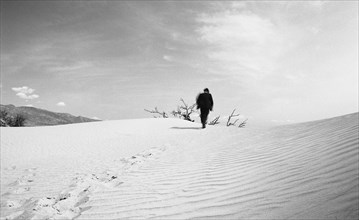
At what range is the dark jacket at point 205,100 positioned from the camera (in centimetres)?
1237

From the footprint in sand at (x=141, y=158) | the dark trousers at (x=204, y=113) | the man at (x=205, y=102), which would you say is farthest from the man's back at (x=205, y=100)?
the footprint in sand at (x=141, y=158)

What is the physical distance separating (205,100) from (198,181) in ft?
25.9

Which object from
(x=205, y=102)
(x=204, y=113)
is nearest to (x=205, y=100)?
(x=205, y=102)

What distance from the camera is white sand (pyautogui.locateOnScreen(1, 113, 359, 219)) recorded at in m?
3.21

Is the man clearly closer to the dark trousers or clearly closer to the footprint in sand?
the dark trousers

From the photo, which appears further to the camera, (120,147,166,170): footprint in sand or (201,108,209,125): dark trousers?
(201,108,209,125): dark trousers

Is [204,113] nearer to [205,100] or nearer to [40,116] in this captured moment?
[205,100]

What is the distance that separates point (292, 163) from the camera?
182 inches

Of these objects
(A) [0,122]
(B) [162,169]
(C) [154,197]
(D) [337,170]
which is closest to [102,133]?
(B) [162,169]

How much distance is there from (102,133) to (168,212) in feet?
33.1

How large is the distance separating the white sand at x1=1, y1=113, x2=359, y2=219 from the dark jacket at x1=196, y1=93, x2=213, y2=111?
10.7 ft

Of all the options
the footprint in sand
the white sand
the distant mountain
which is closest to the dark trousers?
the white sand

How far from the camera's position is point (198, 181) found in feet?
15.6

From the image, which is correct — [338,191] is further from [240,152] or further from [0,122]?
[0,122]
